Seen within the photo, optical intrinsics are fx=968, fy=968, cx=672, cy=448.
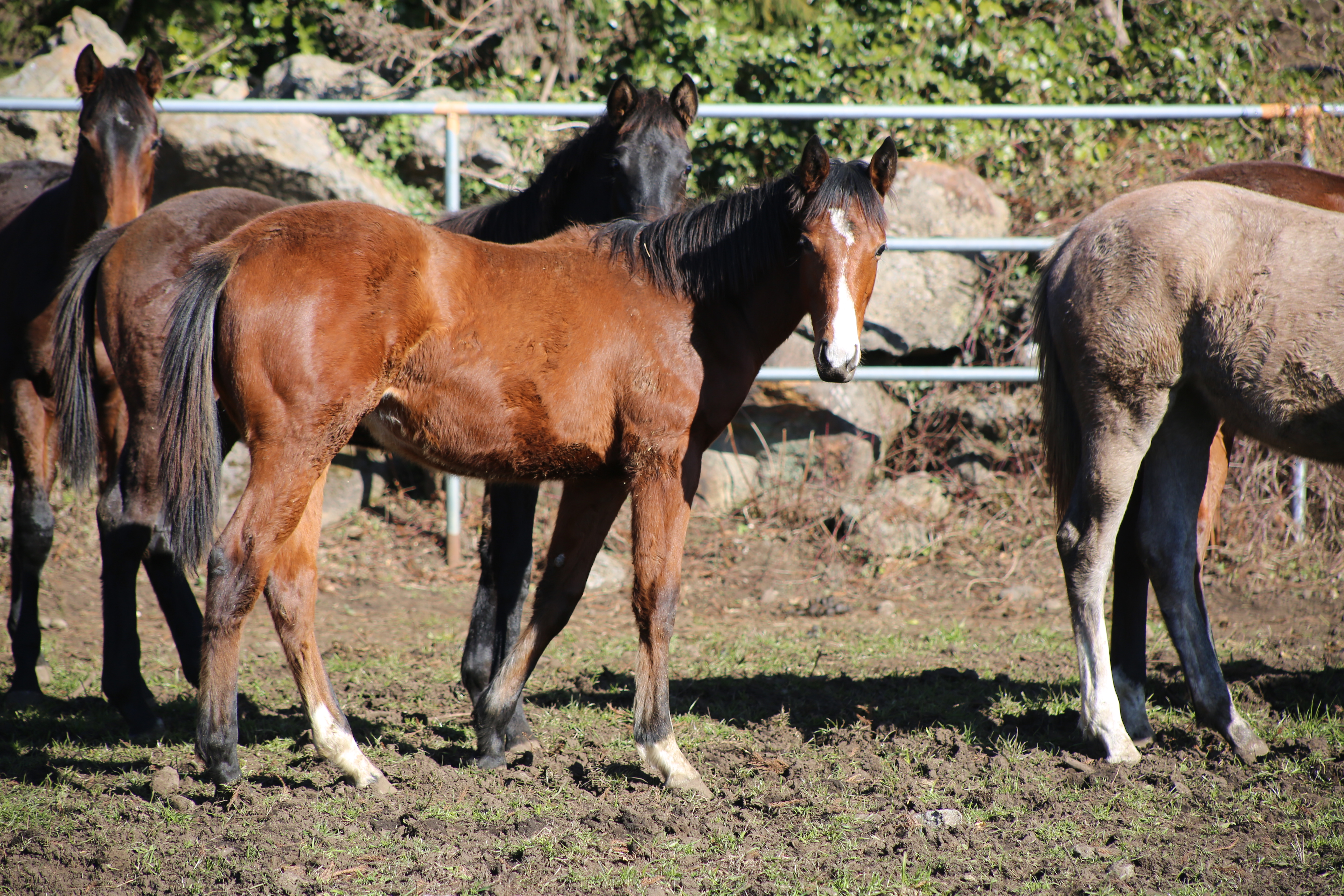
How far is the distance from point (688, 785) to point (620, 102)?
2.83 metres

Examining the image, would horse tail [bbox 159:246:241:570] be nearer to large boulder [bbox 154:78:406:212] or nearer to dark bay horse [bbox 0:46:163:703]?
dark bay horse [bbox 0:46:163:703]

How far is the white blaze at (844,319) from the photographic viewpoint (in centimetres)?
292

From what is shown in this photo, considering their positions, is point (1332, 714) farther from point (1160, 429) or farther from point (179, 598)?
point (179, 598)

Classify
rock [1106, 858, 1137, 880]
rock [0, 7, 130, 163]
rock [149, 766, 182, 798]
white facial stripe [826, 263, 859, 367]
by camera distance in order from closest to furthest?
rock [1106, 858, 1137, 880] < white facial stripe [826, 263, 859, 367] < rock [149, 766, 182, 798] < rock [0, 7, 130, 163]

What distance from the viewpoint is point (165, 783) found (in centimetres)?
308

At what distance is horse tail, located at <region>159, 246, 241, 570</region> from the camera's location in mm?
2852

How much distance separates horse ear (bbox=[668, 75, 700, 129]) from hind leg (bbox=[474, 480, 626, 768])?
1.92 m

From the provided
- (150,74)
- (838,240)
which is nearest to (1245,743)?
(838,240)

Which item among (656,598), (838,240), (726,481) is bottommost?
(726,481)

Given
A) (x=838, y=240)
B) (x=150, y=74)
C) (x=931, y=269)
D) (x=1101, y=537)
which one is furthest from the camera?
(x=931, y=269)

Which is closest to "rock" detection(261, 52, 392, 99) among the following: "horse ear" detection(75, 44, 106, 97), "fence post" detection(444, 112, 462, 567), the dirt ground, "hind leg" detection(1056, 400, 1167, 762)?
"fence post" detection(444, 112, 462, 567)

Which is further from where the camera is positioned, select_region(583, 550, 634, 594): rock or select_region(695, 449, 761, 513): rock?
select_region(695, 449, 761, 513): rock

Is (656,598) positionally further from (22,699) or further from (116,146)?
(116,146)

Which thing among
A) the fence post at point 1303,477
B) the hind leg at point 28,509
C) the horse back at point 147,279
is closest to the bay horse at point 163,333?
the horse back at point 147,279
